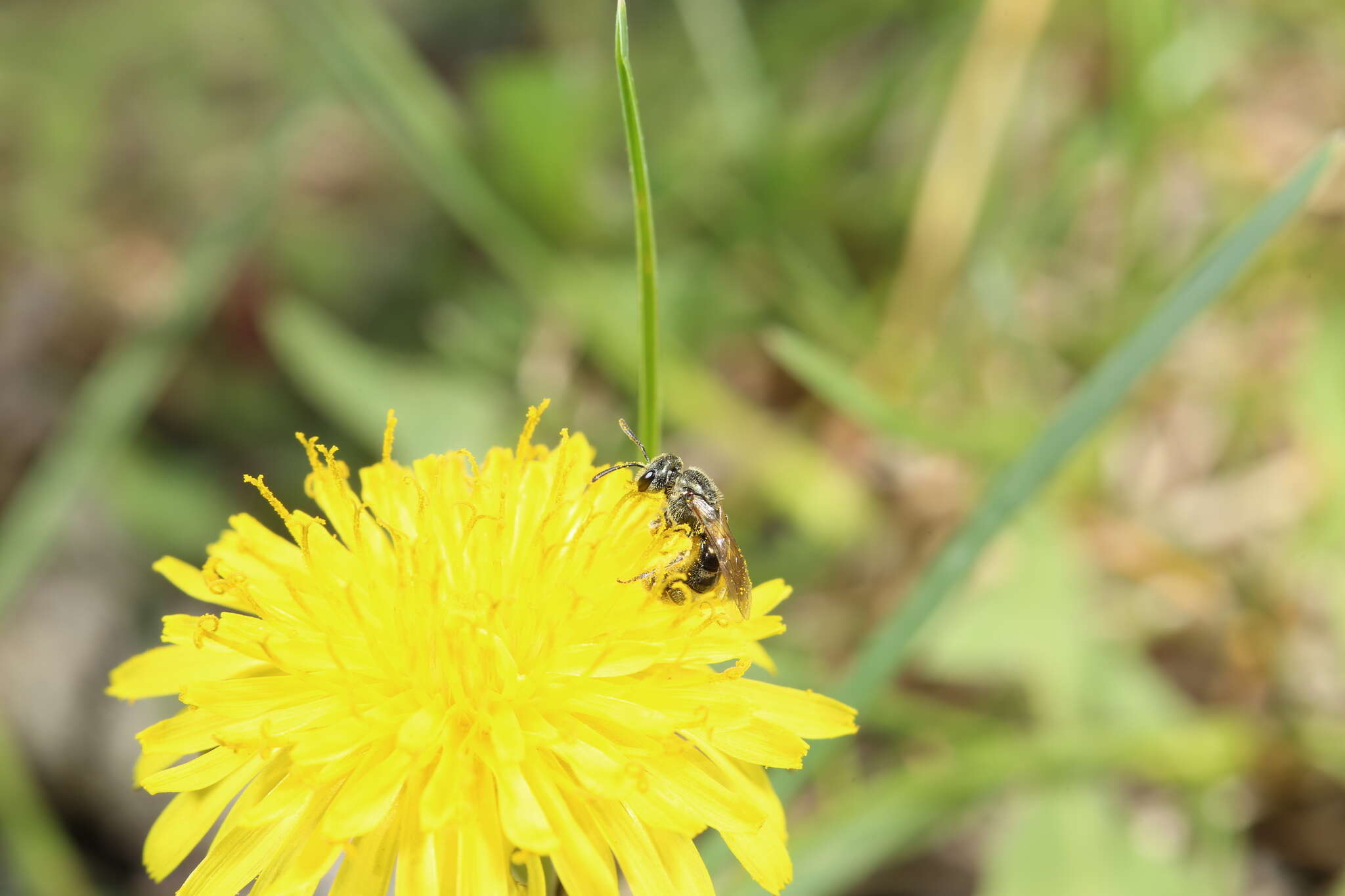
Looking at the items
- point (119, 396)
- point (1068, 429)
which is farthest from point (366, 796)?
point (119, 396)

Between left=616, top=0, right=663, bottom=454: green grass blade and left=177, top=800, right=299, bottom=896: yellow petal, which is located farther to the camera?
left=616, top=0, right=663, bottom=454: green grass blade

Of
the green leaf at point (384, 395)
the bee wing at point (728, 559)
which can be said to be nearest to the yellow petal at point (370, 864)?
the bee wing at point (728, 559)

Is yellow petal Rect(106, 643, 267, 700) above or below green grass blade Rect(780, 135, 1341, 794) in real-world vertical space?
below

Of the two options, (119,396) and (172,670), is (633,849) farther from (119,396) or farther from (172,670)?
(119,396)

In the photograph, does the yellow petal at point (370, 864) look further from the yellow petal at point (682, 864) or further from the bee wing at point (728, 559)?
the bee wing at point (728, 559)

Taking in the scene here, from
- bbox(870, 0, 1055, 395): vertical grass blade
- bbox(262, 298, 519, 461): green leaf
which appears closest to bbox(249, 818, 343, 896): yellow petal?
bbox(262, 298, 519, 461): green leaf

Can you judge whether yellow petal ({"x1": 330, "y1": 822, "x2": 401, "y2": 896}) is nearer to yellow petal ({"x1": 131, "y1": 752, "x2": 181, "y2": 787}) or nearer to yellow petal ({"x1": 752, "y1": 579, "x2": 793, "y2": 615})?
yellow petal ({"x1": 131, "y1": 752, "x2": 181, "y2": 787})
